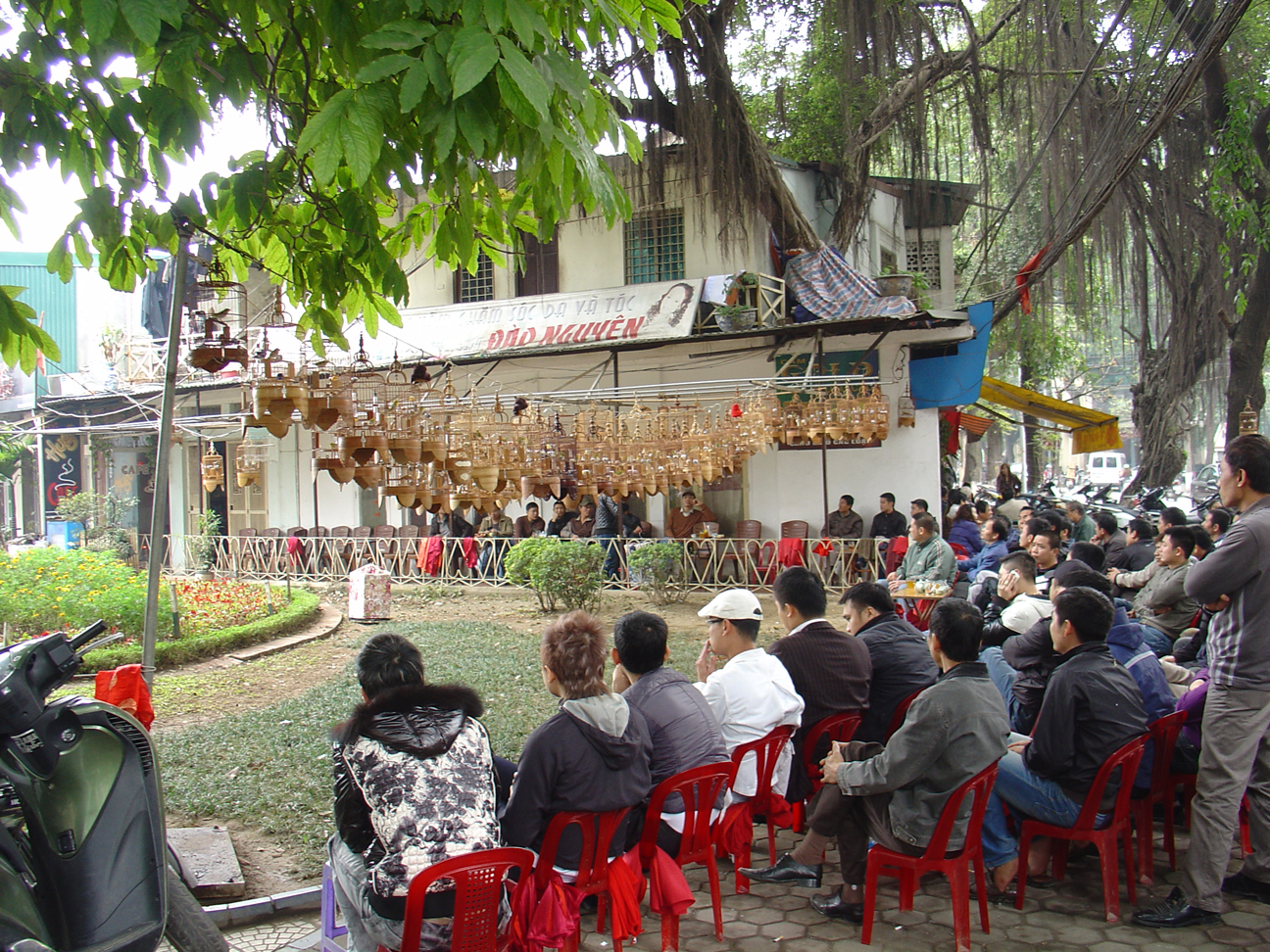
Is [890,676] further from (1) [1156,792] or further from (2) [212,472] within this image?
(2) [212,472]

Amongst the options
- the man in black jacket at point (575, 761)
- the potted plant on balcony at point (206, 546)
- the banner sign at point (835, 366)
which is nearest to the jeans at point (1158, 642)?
the man in black jacket at point (575, 761)

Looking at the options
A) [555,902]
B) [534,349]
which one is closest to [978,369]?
[534,349]

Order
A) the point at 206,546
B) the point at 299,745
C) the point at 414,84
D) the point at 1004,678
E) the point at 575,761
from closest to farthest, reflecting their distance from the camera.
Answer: the point at 414,84 → the point at 575,761 → the point at 1004,678 → the point at 299,745 → the point at 206,546

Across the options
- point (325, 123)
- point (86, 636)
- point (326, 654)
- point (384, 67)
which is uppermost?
point (384, 67)

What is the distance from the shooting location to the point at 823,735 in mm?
4148

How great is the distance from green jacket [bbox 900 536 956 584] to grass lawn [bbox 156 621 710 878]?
2.29 metres

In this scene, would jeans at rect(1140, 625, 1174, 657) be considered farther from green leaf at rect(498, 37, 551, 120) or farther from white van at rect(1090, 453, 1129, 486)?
white van at rect(1090, 453, 1129, 486)

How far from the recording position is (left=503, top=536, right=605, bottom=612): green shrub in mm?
12062

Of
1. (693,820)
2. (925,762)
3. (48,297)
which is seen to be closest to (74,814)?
(693,820)

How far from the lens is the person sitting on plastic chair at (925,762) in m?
3.35

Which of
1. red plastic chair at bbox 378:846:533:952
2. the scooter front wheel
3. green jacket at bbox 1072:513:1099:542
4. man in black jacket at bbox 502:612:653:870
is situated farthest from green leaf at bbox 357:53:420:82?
green jacket at bbox 1072:513:1099:542

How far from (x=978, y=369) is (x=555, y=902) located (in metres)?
12.3

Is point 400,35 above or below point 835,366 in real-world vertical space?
below

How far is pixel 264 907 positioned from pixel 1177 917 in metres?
3.68
